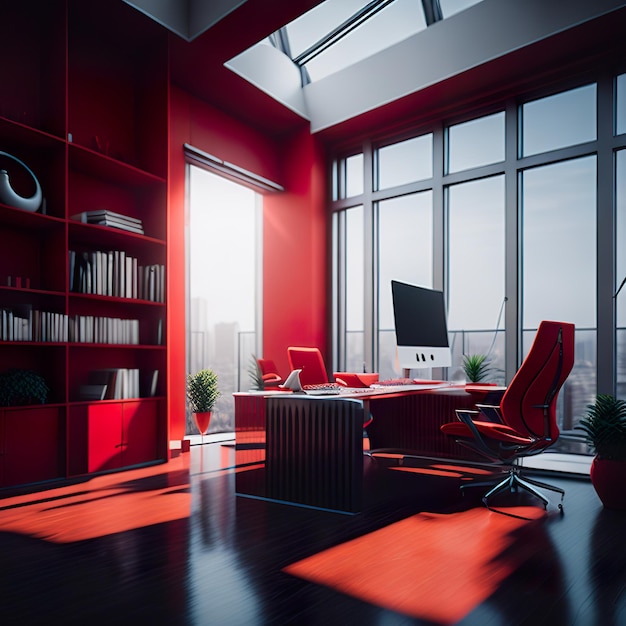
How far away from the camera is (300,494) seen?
11.4 feet

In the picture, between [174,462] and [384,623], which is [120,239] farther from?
[384,623]

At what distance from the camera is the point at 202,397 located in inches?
216

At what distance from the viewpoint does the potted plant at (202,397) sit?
5.45 meters

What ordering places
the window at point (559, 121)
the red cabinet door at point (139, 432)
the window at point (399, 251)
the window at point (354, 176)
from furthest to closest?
1. the window at point (354, 176)
2. the window at point (399, 251)
3. the window at point (559, 121)
4. the red cabinet door at point (139, 432)

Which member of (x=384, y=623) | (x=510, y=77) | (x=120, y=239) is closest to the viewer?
(x=384, y=623)

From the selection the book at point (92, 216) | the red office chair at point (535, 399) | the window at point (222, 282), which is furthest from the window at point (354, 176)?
the red office chair at point (535, 399)

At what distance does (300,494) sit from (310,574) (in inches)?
44.1

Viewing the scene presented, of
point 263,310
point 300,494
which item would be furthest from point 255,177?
point 300,494

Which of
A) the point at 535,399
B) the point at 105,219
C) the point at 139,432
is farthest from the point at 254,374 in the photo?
the point at 535,399

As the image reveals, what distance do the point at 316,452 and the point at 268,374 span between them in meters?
2.50

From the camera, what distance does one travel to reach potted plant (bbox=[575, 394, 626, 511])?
3.39 meters

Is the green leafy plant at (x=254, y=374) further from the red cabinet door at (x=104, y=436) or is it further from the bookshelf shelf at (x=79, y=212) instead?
the red cabinet door at (x=104, y=436)

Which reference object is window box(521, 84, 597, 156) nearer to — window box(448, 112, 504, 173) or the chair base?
window box(448, 112, 504, 173)

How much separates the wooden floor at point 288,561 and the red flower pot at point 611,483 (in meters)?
0.11
